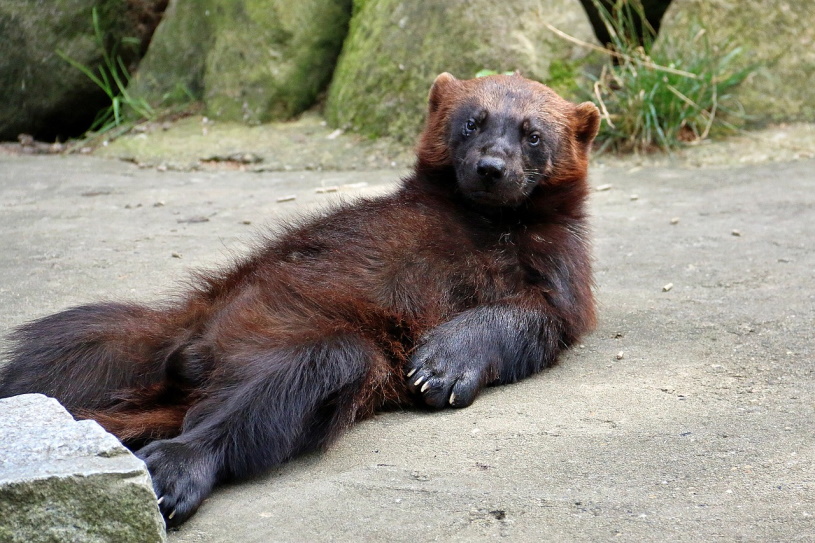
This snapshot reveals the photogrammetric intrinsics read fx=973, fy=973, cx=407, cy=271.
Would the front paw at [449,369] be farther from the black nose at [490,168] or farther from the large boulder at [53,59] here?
the large boulder at [53,59]

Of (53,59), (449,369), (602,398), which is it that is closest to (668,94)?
(602,398)

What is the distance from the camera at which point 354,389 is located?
11.0ft

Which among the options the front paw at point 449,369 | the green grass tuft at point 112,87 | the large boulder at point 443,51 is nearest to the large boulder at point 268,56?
the green grass tuft at point 112,87

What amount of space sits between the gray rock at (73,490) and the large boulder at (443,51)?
6.41m

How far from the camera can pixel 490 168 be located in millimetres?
4031

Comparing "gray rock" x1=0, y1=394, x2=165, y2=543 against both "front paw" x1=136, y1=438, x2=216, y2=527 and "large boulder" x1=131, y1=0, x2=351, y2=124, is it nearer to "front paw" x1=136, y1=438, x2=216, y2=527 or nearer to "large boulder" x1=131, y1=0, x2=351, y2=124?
"front paw" x1=136, y1=438, x2=216, y2=527

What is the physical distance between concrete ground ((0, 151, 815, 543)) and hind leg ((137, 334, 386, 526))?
3.0 inches

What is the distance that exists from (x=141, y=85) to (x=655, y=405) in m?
7.86

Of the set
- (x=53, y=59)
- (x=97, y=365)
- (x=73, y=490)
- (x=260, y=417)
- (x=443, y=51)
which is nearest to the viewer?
(x=73, y=490)

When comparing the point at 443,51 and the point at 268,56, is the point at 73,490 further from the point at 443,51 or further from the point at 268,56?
the point at 268,56

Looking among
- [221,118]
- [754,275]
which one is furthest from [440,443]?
[221,118]

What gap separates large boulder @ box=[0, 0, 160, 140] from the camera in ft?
32.3

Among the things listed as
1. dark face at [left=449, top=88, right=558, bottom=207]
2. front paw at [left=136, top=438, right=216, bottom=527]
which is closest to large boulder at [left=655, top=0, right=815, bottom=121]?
dark face at [left=449, top=88, right=558, bottom=207]

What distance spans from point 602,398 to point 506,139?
123cm
